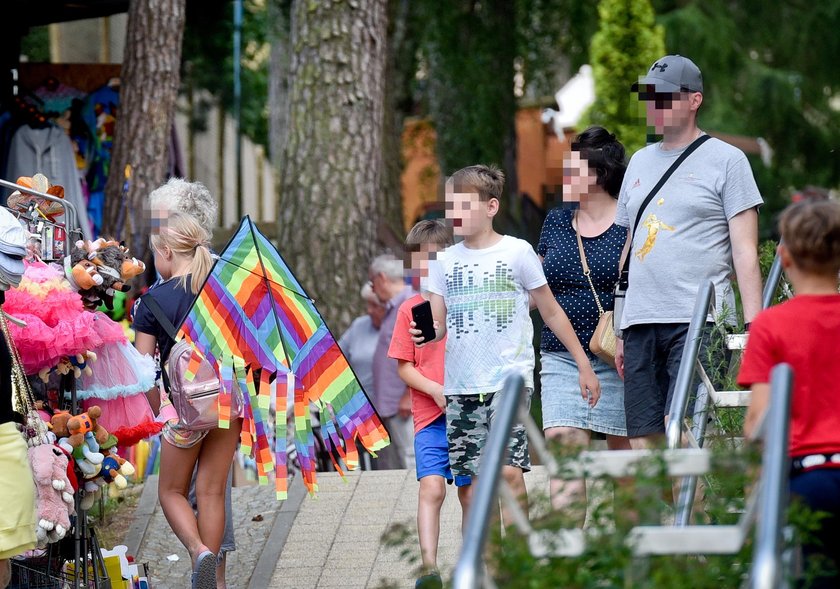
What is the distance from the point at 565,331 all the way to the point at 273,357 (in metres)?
1.22

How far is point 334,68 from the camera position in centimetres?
973

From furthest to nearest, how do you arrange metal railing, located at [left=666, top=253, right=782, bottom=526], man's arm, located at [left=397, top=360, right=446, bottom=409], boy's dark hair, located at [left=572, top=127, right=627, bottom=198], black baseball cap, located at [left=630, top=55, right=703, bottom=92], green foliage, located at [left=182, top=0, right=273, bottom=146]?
1. green foliage, located at [left=182, top=0, right=273, bottom=146]
2. boy's dark hair, located at [left=572, top=127, right=627, bottom=198]
3. man's arm, located at [left=397, top=360, right=446, bottom=409]
4. black baseball cap, located at [left=630, top=55, right=703, bottom=92]
5. metal railing, located at [left=666, top=253, right=782, bottom=526]

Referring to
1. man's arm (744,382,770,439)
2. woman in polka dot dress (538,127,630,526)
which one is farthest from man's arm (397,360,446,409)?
man's arm (744,382,770,439)

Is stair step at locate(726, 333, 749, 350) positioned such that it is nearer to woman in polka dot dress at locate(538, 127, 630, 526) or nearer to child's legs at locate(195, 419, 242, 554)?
woman in polka dot dress at locate(538, 127, 630, 526)

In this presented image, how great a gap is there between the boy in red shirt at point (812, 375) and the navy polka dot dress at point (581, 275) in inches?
79.3

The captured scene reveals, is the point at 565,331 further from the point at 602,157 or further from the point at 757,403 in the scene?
the point at 757,403

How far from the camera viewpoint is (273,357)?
540 cm

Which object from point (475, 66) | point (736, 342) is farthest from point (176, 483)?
point (475, 66)

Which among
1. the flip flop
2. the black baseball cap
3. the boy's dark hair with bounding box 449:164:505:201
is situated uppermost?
the black baseball cap

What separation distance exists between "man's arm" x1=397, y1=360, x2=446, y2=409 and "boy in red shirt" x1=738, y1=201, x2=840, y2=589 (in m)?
2.06

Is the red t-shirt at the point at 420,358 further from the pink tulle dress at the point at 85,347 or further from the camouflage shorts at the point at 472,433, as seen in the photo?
the pink tulle dress at the point at 85,347

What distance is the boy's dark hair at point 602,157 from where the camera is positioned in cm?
550

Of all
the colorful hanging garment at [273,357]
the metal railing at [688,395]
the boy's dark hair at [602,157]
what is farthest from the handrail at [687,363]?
the colorful hanging garment at [273,357]

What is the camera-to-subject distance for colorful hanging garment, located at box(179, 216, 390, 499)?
5.27m
